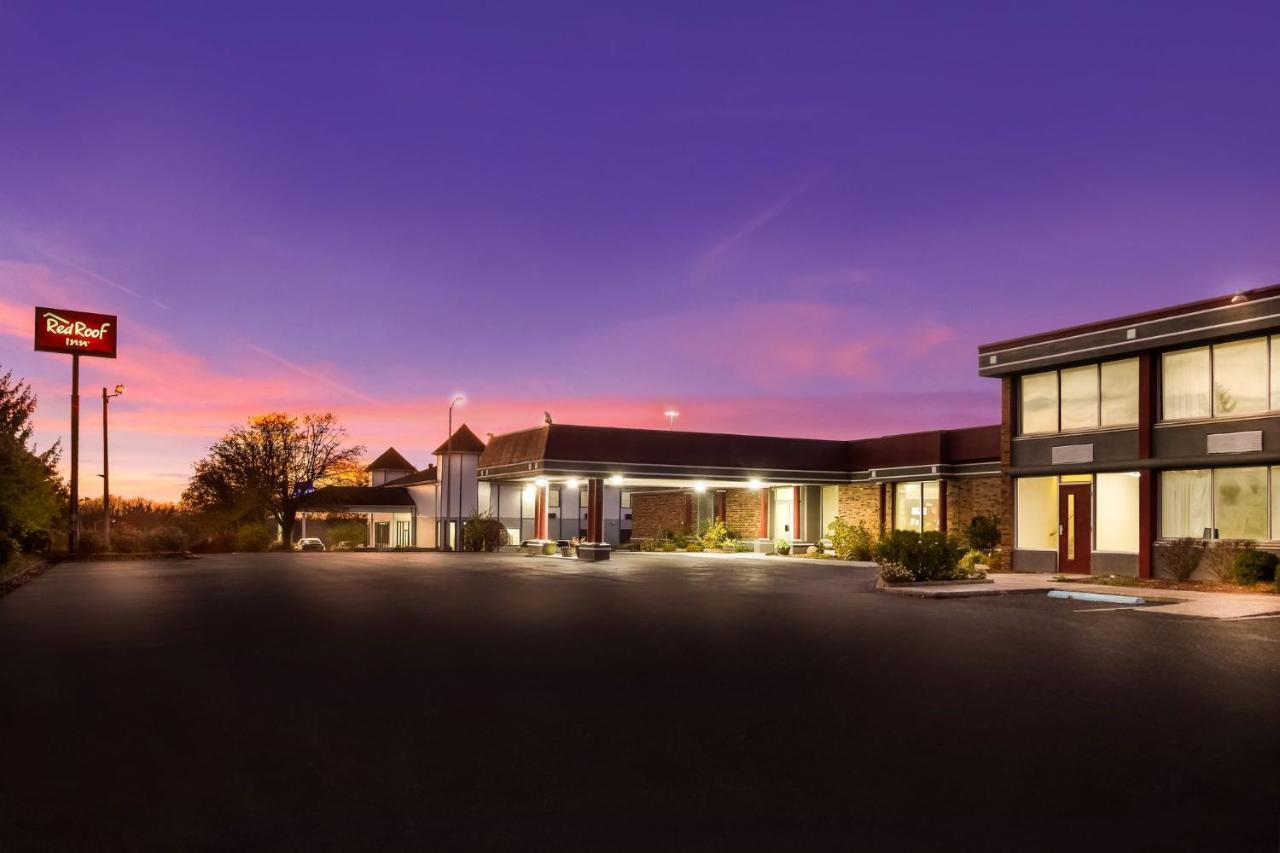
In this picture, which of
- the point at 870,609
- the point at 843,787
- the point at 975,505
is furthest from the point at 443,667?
the point at 975,505

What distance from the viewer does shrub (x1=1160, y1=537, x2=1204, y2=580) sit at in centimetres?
2645

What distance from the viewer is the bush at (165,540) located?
4416 centimetres

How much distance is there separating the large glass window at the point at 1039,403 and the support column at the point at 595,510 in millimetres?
18311

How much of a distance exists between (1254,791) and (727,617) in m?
11.1

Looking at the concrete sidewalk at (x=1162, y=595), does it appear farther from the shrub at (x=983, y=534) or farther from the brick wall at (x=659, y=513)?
the brick wall at (x=659, y=513)

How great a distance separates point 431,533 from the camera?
67875 millimetres

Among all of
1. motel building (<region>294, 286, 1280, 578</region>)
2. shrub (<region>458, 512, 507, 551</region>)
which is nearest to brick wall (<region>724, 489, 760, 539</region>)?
motel building (<region>294, 286, 1280, 578</region>)

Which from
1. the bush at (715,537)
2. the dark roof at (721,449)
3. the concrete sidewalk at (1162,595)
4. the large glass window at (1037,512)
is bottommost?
the bush at (715,537)

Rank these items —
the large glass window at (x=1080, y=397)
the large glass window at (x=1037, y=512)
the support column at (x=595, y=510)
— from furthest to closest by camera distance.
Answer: the support column at (x=595, y=510) < the large glass window at (x=1037, y=512) < the large glass window at (x=1080, y=397)

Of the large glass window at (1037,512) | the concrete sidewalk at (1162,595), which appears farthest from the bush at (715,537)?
the concrete sidewalk at (1162,595)

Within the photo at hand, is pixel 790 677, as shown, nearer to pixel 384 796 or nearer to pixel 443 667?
pixel 443 667

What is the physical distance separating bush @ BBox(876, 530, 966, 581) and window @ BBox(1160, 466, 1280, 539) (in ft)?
22.5

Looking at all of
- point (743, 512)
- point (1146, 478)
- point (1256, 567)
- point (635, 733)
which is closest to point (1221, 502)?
point (1146, 478)

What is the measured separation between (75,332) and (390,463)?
1749 inches
